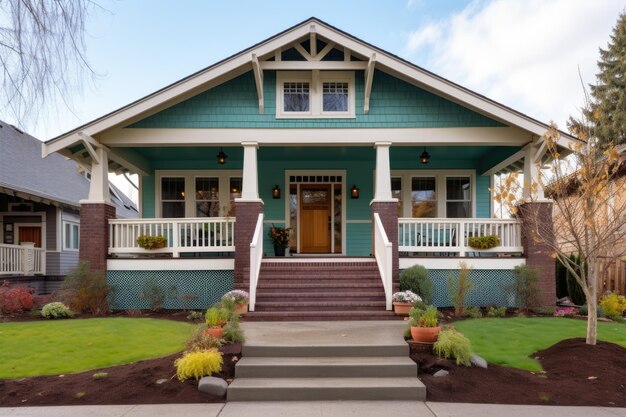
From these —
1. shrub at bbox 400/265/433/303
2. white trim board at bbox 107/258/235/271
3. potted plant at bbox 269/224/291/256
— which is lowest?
shrub at bbox 400/265/433/303

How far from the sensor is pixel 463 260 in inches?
375

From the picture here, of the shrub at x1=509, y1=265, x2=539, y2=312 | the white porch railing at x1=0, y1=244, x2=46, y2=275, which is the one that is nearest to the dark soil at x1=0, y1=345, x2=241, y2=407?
the shrub at x1=509, y1=265, x2=539, y2=312

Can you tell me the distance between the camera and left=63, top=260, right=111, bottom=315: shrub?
8883 mm

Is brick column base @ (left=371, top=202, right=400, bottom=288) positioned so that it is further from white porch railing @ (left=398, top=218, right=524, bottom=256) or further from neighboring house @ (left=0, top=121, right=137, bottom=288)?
neighboring house @ (left=0, top=121, right=137, bottom=288)

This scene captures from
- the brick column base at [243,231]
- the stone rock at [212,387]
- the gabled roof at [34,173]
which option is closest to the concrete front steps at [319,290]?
the brick column base at [243,231]

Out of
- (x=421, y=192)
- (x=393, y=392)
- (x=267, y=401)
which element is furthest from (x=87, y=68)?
(x=421, y=192)

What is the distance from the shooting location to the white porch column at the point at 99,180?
31.6 feet

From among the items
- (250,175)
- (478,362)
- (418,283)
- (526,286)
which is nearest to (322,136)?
(250,175)

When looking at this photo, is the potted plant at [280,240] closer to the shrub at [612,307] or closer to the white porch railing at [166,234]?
the white porch railing at [166,234]

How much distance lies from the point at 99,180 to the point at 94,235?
4.25ft

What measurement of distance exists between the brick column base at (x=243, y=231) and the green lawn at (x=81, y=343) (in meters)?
1.81

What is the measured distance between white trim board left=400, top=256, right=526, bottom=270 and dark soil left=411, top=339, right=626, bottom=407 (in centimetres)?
385

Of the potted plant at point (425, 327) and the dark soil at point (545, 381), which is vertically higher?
the potted plant at point (425, 327)

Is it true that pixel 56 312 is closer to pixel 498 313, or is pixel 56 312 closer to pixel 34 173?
pixel 498 313
